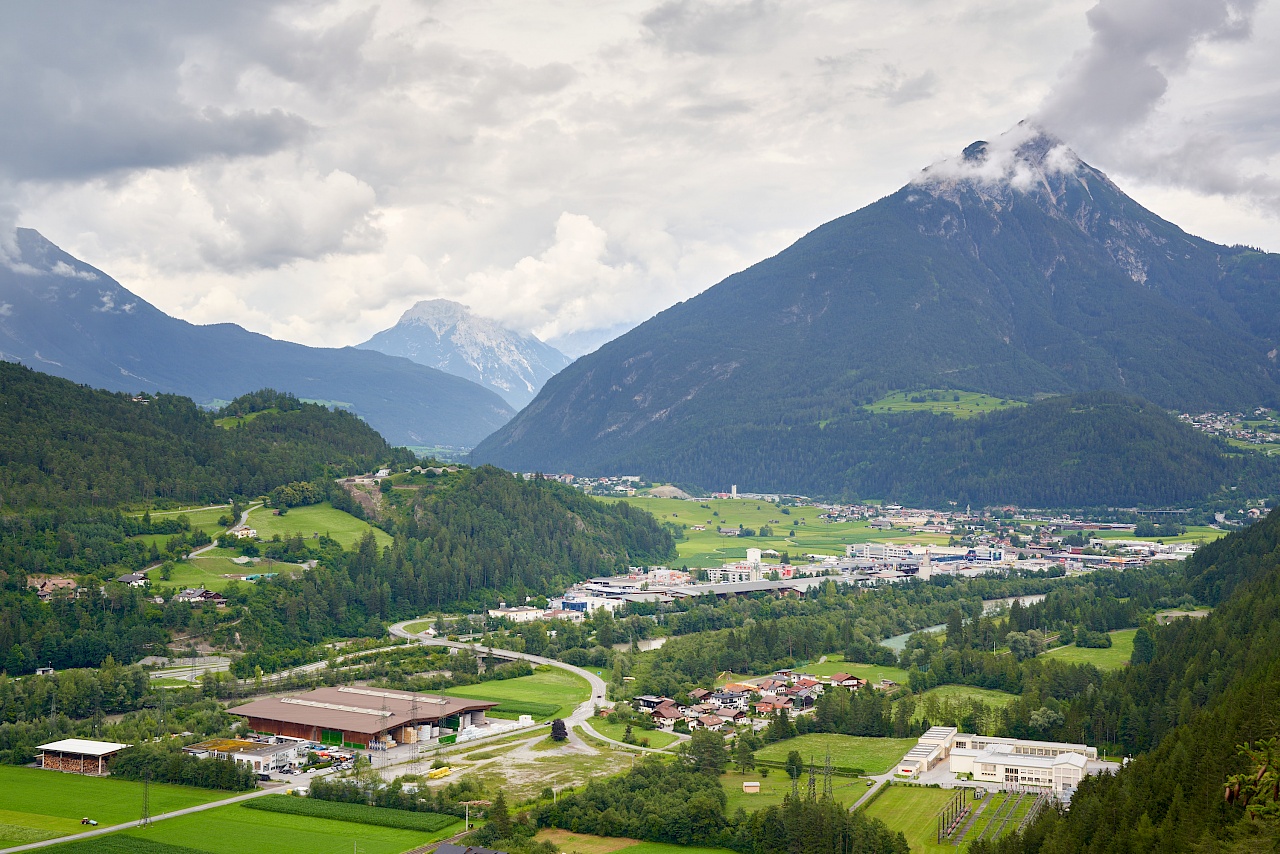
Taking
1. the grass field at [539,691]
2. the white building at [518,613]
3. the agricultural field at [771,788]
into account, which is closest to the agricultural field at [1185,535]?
the white building at [518,613]

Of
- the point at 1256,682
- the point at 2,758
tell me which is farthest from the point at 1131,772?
the point at 2,758

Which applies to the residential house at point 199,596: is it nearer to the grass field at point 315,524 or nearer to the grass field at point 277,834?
the grass field at point 315,524

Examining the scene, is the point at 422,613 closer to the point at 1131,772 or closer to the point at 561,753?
the point at 561,753

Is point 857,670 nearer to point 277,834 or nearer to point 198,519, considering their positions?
point 277,834

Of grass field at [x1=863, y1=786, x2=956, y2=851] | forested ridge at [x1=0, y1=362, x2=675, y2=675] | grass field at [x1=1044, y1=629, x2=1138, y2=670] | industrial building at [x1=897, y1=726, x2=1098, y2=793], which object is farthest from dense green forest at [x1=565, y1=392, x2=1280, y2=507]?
grass field at [x1=863, y1=786, x2=956, y2=851]

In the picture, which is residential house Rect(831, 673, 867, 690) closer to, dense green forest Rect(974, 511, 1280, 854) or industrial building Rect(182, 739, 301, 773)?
dense green forest Rect(974, 511, 1280, 854)

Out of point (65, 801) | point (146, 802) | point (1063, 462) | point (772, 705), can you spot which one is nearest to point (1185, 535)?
point (1063, 462)
